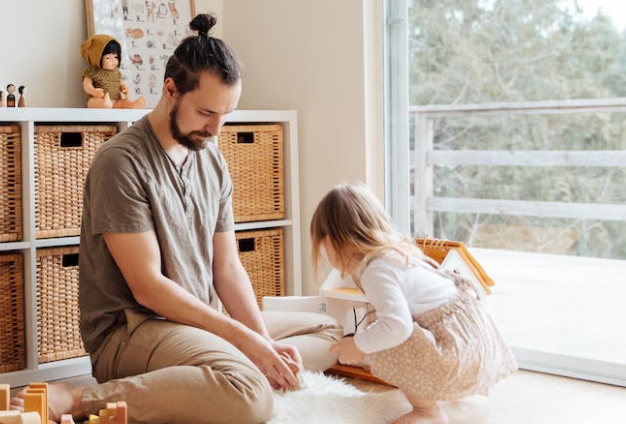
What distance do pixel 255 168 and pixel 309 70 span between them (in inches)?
16.6

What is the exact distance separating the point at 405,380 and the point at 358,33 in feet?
4.42

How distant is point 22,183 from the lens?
93.7 inches

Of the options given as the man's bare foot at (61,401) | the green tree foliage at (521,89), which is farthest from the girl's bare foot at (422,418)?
the green tree foliage at (521,89)

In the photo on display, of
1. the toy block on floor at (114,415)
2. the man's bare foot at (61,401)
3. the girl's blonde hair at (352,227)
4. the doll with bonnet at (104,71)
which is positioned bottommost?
the man's bare foot at (61,401)

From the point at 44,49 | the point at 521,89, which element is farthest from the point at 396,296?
the point at 44,49

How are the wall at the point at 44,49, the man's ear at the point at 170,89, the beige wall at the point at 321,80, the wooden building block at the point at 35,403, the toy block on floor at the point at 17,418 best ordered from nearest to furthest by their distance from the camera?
the toy block on floor at the point at 17,418
the wooden building block at the point at 35,403
the man's ear at the point at 170,89
the wall at the point at 44,49
the beige wall at the point at 321,80

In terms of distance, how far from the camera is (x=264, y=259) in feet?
9.75

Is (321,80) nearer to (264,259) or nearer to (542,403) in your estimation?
(264,259)

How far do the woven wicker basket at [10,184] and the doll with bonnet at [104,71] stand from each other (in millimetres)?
421

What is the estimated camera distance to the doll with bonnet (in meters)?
2.74

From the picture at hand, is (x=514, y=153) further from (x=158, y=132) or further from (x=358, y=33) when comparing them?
(x=158, y=132)

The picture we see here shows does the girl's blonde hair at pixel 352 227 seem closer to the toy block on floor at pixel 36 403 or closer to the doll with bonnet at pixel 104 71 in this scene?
the toy block on floor at pixel 36 403

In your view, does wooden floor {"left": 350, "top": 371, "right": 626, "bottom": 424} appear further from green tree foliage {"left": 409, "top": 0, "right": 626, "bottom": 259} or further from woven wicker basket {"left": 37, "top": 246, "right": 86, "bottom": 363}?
woven wicker basket {"left": 37, "top": 246, "right": 86, "bottom": 363}

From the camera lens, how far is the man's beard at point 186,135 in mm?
1994
